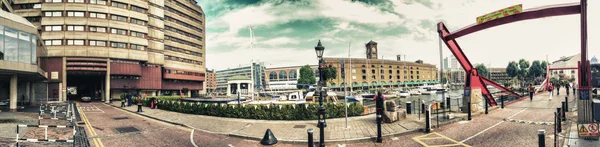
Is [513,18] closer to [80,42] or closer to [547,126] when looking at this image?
[547,126]

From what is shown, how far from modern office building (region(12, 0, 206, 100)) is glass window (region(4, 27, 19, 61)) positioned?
24711 millimetres

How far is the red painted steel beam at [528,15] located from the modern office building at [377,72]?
229ft

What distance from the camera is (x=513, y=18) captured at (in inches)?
542

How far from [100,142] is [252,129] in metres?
6.54

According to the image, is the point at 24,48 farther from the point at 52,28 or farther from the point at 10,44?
the point at 52,28

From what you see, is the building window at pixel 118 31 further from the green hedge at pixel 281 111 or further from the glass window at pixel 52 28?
the green hedge at pixel 281 111

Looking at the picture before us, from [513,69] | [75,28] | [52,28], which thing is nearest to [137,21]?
[75,28]

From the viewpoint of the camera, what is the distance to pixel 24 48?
810 inches

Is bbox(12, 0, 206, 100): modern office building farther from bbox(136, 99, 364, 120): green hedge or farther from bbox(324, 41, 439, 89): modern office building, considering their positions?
bbox(324, 41, 439, 89): modern office building

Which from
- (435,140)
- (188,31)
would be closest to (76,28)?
(188,31)

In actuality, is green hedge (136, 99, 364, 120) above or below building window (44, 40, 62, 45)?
below

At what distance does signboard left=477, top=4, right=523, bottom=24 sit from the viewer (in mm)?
13167

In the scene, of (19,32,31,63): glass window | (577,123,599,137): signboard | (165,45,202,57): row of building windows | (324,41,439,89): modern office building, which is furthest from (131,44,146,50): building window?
(324,41,439,89): modern office building

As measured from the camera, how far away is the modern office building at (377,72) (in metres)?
96.4
